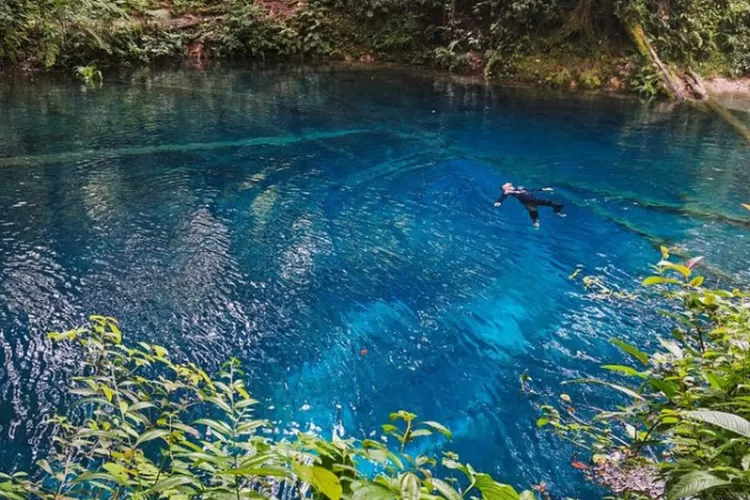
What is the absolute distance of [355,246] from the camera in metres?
6.79

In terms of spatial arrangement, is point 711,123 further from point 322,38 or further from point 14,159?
point 14,159

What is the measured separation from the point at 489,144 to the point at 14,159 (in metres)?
8.25

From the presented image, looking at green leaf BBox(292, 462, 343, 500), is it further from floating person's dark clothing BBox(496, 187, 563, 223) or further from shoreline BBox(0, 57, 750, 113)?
shoreline BBox(0, 57, 750, 113)

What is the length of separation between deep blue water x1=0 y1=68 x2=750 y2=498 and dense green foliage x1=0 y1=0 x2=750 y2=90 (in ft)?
11.6

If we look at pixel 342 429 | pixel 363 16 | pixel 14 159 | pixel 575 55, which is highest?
pixel 363 16

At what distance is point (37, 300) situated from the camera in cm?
525

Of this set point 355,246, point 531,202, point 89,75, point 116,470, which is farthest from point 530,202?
point 89,75

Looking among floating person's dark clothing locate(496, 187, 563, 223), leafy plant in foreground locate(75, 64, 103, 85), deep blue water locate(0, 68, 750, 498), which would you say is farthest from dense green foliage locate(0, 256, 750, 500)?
leafy plant in foreground locate(75, 64, 103, 85)

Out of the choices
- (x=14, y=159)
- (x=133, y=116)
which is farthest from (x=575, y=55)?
(x=14, y=159)

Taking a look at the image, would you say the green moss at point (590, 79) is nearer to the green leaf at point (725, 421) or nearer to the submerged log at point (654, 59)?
the submerged log at point (654, 59)

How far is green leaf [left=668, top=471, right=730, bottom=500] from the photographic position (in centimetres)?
170

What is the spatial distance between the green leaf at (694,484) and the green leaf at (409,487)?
86 cm

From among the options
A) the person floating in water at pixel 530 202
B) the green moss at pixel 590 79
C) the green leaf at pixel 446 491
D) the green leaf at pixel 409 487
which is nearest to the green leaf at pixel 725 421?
the green leaf at pixel 446 491

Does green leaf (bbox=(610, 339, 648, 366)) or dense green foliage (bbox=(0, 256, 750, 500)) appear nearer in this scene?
dense green foliage (bbox=(0, 256, 750, 500))
